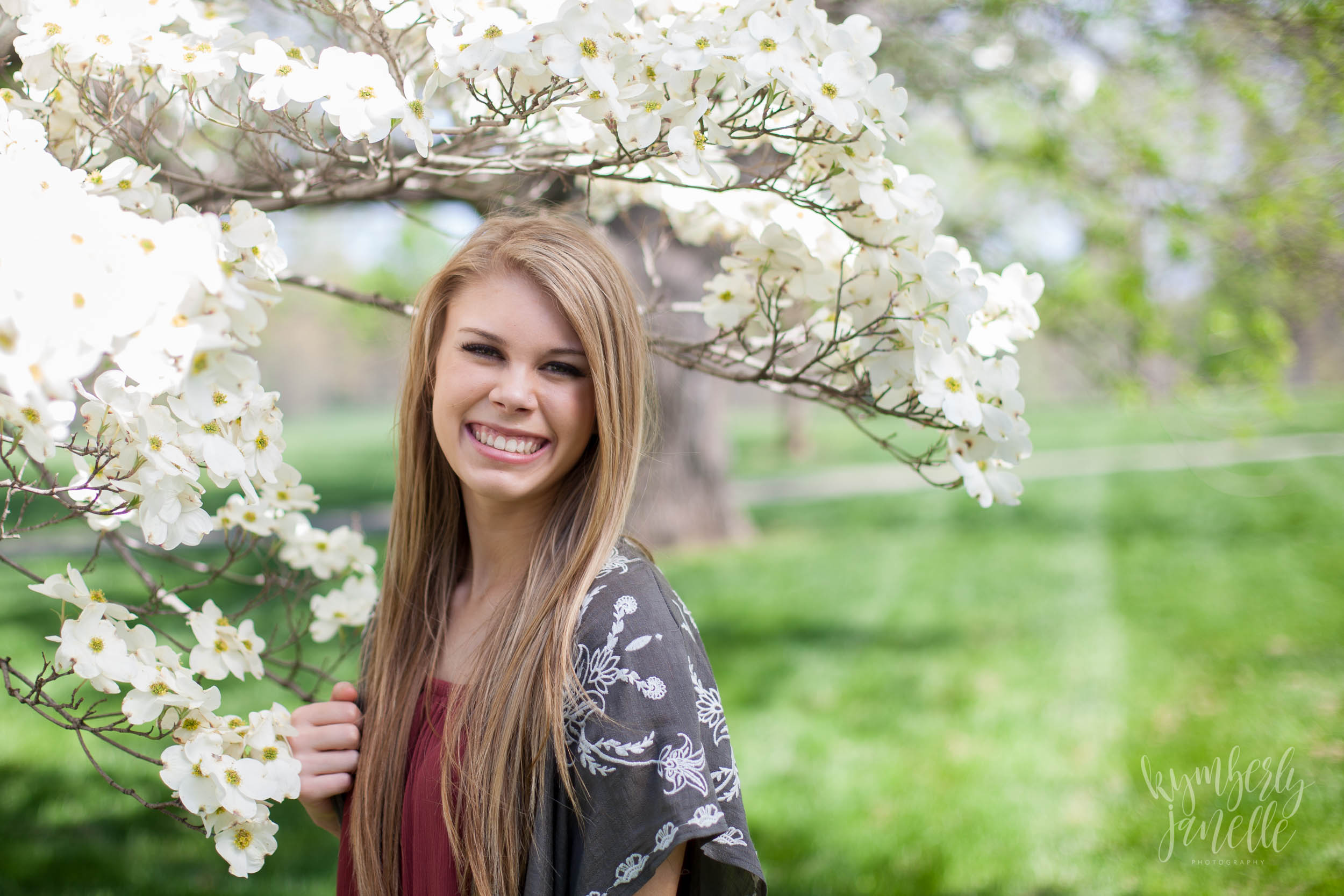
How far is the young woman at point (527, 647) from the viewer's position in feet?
4.20

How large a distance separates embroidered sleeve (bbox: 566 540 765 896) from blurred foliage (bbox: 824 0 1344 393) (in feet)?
7.98

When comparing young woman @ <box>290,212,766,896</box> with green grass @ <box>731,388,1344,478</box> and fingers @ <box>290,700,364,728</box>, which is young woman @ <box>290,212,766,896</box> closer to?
fingers @ <box>290,700,364,728</box>

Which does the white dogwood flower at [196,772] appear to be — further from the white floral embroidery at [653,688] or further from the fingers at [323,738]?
the white floral embroidery at [653,688]

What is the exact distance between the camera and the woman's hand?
1.56m

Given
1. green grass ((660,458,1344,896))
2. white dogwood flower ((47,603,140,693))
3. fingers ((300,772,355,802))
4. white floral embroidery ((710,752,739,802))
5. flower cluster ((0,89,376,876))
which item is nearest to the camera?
flower cluster ((0,89,376,876))

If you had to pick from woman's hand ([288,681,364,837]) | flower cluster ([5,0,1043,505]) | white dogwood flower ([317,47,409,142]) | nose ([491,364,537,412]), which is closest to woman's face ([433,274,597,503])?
nose ([491,364,537,412])

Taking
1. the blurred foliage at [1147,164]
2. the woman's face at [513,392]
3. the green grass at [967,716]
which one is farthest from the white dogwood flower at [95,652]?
the blurred foliage at [1147,164]

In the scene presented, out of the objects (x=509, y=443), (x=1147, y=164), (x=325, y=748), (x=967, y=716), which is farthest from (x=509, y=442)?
(x=1147, y=164)

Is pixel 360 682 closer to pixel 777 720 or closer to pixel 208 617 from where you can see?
pixel 208 617

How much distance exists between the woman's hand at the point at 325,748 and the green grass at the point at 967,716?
1734 millimetres

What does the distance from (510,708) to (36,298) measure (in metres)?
0.81

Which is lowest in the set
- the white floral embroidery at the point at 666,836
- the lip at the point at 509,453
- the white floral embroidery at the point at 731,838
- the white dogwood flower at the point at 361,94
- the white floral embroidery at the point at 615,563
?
the white floral embroidery at the point at 731,838

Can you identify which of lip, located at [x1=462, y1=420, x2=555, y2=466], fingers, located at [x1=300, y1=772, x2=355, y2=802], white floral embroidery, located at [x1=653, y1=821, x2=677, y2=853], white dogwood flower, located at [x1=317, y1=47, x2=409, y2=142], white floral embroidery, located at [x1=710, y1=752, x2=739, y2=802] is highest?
white dogwood flower, located at [x1=317, y1=47, x2=409, y2=142]

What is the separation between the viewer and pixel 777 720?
4.35m
